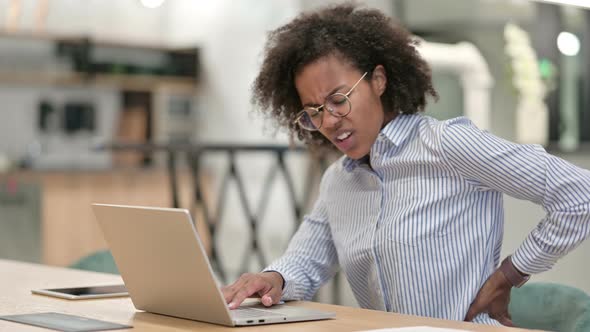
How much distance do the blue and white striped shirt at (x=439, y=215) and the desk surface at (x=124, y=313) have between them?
8.0 inches

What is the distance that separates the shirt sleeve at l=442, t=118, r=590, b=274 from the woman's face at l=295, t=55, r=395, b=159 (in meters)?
0.22

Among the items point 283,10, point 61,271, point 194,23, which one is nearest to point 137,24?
point 194,23

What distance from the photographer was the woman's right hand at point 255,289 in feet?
6.16

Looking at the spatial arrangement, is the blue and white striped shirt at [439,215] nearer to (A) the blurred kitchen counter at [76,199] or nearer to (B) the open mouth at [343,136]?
(B) the open mouth at [343,136]

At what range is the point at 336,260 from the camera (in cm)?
229

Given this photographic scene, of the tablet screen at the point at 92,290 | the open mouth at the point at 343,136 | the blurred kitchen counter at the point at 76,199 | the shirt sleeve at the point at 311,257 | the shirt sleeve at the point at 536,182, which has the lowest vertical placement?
the blurred kitchen counter at the point at 76,199

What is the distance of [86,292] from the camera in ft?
6.94

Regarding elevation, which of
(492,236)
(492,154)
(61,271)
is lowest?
(61,271)

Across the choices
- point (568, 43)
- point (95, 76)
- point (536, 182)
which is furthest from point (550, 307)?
point (95, 76)

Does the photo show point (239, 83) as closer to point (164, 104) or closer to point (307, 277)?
point (164, 104)

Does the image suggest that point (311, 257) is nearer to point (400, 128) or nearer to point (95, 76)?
point (400, 128)

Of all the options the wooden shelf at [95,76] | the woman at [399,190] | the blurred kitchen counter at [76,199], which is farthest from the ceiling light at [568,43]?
the wooden shelf at [95,76]

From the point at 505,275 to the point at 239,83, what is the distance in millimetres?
6400

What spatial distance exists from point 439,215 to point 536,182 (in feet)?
0.72
